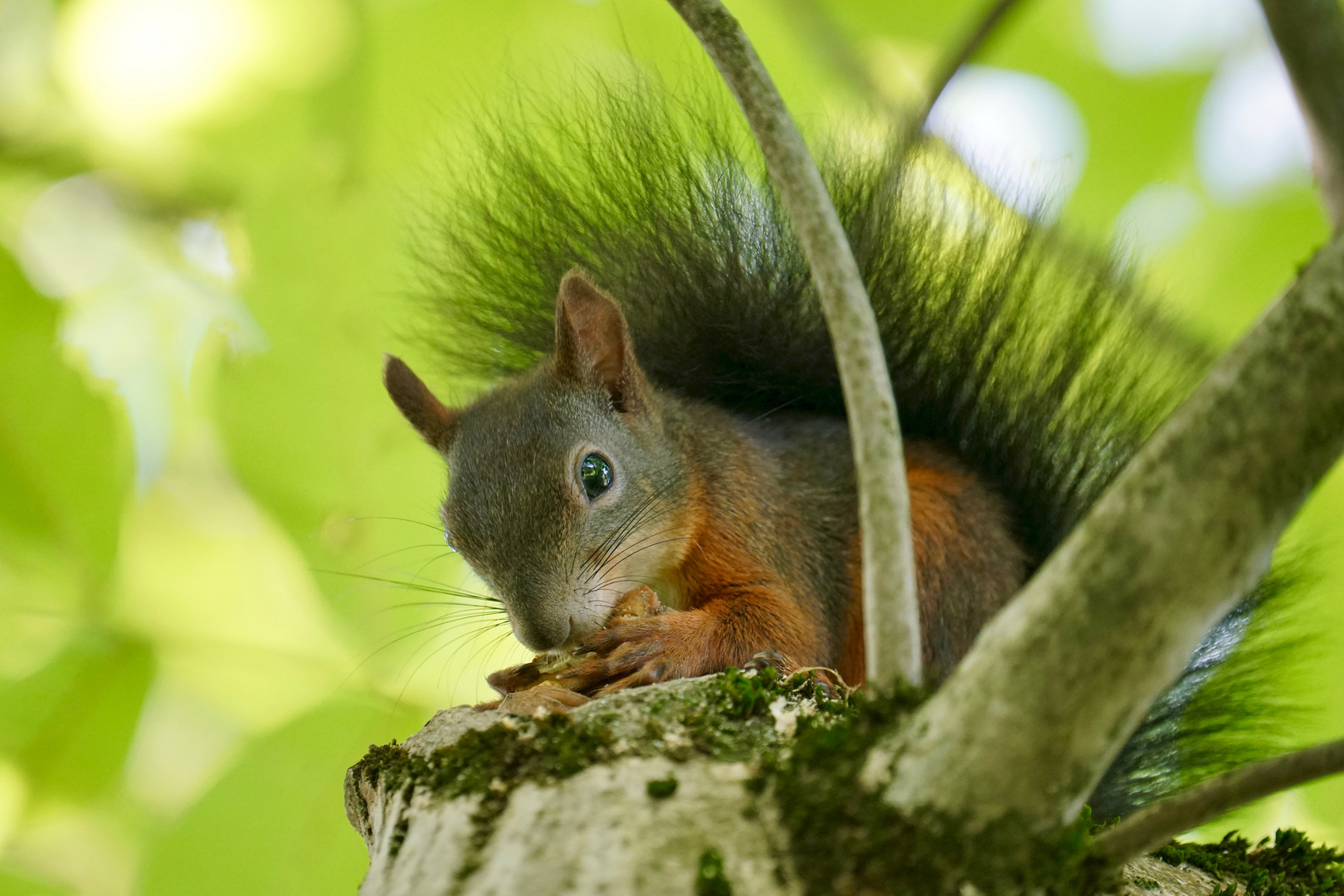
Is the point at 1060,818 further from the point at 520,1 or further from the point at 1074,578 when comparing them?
the point at 520,1

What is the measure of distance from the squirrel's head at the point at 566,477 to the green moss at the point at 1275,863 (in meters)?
0.84

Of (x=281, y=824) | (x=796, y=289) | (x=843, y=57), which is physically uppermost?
(x=843, y=57)

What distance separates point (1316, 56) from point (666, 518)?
3.90ft

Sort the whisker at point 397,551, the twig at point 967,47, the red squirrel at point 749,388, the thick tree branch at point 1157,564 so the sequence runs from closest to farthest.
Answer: the thick tree branch at point 1157,564 < the twig at point 967,47 < the red squirrel at point 749,388 < the whisker at point 397,551

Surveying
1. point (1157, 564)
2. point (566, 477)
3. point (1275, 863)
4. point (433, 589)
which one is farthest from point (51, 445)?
point (1275, 863)

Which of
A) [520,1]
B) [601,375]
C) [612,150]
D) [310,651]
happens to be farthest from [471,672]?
[520,1]

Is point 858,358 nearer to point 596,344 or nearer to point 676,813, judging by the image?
point 676,813

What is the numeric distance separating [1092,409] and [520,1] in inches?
47.8

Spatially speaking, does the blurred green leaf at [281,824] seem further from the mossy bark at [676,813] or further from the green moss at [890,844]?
the green moss at [890,844]

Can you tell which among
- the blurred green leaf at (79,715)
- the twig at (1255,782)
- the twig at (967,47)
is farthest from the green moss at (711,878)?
the blurred green leaf at (79,715)

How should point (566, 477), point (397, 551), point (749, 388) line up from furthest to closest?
1. point (749, 388)
2. point (397, 551)
3. point (566, 477)

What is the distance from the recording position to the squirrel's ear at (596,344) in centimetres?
170

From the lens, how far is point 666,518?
5.64 feet

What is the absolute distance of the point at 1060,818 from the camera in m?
0.71
